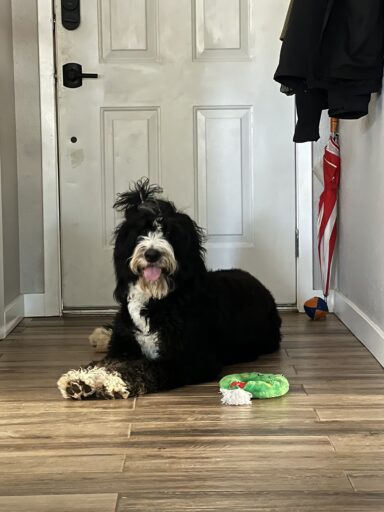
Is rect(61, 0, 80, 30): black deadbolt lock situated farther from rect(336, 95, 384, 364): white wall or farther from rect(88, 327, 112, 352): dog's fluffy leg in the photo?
rect(88, 327, 112, 352): dog's fluffy leg

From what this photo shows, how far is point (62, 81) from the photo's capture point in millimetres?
4059

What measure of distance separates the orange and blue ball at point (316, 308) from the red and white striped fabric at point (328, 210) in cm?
16

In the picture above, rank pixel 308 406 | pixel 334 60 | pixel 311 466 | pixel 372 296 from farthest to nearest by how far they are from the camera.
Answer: pixel 372 296 < pixel 334 60 < pixel 308 406 < pixel 311 466

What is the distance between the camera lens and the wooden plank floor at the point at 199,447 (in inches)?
65.9

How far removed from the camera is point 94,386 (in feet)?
8.11

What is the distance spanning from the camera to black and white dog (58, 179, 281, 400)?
2.52 meters

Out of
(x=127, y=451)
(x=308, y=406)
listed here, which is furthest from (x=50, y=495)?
(x=308, y=406)

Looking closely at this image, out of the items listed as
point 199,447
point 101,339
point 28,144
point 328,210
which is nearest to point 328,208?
point 328,210

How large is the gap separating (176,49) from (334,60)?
4.38 feet

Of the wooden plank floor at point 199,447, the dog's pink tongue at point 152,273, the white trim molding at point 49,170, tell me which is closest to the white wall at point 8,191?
the white trim molding at point 49,170

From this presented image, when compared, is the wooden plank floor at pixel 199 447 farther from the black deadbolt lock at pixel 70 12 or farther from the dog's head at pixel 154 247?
the black deadbolt lock at pixel 70 12

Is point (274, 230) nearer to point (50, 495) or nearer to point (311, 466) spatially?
point (311, 466)

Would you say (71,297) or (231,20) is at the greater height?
(231,20)

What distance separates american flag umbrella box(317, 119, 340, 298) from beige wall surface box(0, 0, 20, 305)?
157cm
